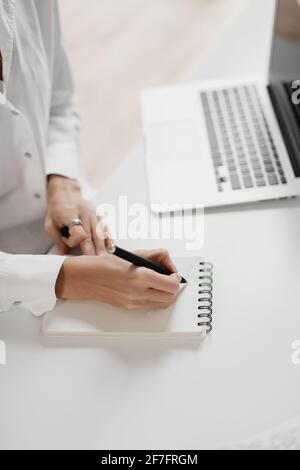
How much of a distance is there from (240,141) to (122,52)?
140 cm

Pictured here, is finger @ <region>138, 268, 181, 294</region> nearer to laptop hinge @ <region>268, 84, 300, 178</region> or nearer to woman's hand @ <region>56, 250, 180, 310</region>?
woman's hand @ <region>56, 250, 180, 310</region>

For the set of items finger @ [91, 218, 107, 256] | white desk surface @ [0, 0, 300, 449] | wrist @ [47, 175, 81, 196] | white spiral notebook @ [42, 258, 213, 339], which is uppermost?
wrist @ [47, 175, 81, 196]

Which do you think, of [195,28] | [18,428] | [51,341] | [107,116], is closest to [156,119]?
[51,341]

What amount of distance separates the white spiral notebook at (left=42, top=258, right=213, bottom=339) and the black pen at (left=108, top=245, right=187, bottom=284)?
38 mm

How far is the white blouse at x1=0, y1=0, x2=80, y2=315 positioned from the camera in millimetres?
802

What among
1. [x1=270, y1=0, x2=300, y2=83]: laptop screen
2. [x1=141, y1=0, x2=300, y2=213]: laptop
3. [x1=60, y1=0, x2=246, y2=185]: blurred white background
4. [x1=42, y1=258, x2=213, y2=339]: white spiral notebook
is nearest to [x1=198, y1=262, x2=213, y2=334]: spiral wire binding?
[x1=42, y1=258, x2=213, y2=339]: white spiral notebook

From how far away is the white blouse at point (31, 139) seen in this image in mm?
802

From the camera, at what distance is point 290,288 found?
817 mm

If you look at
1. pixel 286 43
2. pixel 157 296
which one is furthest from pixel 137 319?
pixel 286 43

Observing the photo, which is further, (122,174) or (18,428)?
(122,174)

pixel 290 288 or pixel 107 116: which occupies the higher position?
pixel 290 288

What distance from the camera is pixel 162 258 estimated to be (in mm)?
820

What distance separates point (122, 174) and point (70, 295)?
0.29 m
